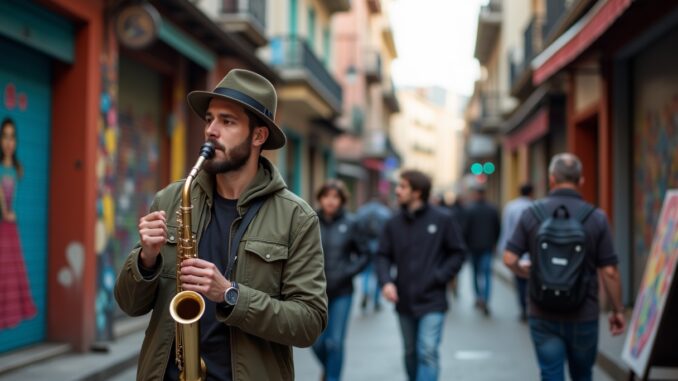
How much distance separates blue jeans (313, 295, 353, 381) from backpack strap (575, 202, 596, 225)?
7.86 ft

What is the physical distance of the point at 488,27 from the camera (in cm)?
3222

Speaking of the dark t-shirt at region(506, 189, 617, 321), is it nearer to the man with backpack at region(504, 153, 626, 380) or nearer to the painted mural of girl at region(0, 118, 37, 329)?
the man with backpack at region(504, 153, 626, 380)

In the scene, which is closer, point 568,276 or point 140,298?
point 140,298

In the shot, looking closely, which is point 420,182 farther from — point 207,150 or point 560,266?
point 207,150

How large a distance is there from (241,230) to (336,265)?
446 centimetres

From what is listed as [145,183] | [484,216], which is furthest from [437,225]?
[484,216]

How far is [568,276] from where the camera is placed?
17.2 feet

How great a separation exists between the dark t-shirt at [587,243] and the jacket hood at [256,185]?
2.78m

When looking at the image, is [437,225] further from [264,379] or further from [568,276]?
[264,379]

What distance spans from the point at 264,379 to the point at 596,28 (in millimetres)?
6929

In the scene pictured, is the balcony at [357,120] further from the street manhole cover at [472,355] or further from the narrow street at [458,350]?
the street manhole cover at [472,355]

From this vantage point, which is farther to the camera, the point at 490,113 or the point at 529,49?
the point at 490,113

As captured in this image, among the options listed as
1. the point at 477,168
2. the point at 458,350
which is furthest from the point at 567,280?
the point at 477,168

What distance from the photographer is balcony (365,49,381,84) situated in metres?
40.4
